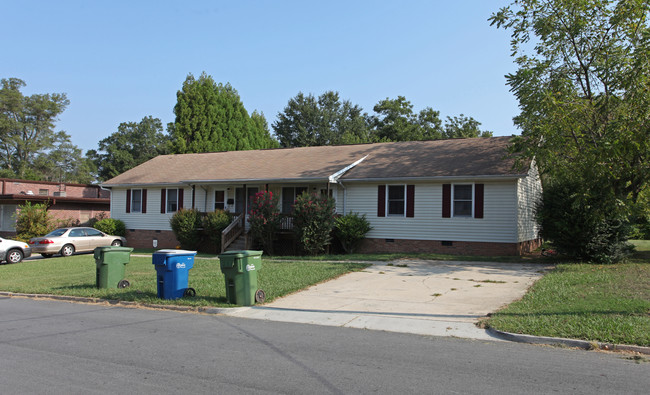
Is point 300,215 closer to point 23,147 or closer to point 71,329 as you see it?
point 71,329

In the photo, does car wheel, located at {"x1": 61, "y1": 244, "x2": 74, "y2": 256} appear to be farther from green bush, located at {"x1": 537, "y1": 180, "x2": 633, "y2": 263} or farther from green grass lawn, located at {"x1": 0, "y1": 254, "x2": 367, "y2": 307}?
green bush, located at {"x1": 537, "y1": 180, "x2": 633, "y2": 263}

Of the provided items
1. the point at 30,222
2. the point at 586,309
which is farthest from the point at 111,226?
the point at 586,309

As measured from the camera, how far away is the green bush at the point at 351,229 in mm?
20156

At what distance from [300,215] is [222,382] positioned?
47.4 feet

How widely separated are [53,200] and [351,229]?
20302mm

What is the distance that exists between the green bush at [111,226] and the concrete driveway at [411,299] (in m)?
16.9

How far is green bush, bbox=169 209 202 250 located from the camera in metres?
22.5

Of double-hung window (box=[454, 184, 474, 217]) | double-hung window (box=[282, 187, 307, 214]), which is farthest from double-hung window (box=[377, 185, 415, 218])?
double-hung window (box=[282, 187, 307, 214])

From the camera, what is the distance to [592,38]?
16.7 m

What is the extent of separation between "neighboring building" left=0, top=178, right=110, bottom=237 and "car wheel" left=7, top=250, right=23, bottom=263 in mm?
9044

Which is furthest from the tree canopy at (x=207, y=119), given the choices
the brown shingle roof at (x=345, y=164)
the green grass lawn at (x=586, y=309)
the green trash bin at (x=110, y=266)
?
the green grass lawn at (x=586, y=309)

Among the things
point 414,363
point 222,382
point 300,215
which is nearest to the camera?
point 222,382

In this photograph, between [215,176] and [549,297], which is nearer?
[549,297]

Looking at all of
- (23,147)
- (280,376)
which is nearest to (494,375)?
(280,376)
